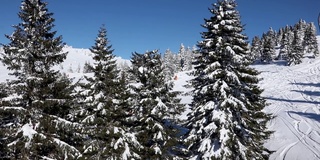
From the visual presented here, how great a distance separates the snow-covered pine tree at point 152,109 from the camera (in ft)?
67.1

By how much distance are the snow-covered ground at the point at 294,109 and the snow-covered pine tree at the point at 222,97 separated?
312 centimetres

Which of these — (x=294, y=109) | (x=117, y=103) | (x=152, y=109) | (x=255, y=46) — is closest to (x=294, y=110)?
(x=294, y=109)

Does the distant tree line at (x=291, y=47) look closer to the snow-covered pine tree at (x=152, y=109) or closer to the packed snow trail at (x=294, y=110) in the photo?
the packed snow trail at (x=294, y=110)

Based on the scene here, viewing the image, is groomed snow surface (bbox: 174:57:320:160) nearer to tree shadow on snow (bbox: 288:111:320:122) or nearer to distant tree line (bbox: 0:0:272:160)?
tree shadow on snow (bbox: 288:111:320:122)

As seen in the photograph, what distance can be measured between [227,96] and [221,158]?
11.6ft

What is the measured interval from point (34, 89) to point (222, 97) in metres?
9.87

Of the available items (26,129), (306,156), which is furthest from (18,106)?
(306,156)

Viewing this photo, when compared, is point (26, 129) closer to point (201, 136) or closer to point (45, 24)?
point (45, 24)

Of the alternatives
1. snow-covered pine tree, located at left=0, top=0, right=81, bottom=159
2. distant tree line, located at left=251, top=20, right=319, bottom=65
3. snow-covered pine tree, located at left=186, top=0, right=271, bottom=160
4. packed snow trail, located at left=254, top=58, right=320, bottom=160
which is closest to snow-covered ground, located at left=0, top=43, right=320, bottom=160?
packed snow trail, located at left=254, top=58, right=320, bottom=160

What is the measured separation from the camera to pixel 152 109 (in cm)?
A: 2047

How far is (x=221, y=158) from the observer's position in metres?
15.6

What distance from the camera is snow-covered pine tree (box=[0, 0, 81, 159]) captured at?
41.1 feet

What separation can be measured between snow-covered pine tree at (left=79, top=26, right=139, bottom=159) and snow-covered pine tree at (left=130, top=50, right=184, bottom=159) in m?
1.29

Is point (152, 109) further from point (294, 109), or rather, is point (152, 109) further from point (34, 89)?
point (294, 109)
